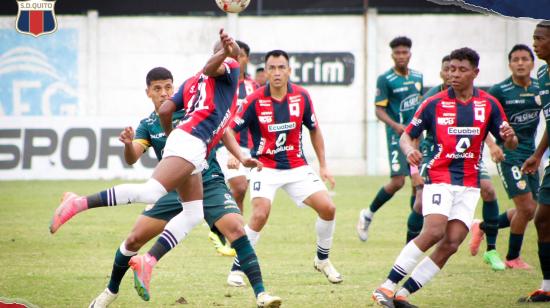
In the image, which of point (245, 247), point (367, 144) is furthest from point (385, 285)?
point (367, 144)

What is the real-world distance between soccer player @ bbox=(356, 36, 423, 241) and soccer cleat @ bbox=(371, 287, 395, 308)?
505 centimetres

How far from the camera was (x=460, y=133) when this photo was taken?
810 centimetres

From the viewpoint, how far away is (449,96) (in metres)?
8.20

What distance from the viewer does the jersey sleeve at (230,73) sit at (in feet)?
25.3

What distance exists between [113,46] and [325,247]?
17.5 meters

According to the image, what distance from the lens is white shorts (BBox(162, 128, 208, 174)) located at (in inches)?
293

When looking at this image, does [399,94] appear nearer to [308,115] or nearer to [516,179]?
[516,179]

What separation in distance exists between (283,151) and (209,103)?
224cm

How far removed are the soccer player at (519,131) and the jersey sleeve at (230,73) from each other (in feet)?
12.5

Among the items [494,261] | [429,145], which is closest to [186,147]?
[429,145]

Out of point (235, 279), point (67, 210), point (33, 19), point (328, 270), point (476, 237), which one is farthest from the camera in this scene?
point (33, 19)

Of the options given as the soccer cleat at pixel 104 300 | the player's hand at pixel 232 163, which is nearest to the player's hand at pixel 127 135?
the soccer cleat at pixel 104 300

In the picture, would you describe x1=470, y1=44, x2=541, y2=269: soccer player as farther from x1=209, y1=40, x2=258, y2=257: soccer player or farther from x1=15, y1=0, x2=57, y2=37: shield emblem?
x1=15, y1=0, x2=57, y2=37: shield emblem

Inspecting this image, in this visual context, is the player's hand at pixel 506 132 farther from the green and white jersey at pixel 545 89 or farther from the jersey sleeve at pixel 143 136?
the jersey sleeve at pixel 143 136
